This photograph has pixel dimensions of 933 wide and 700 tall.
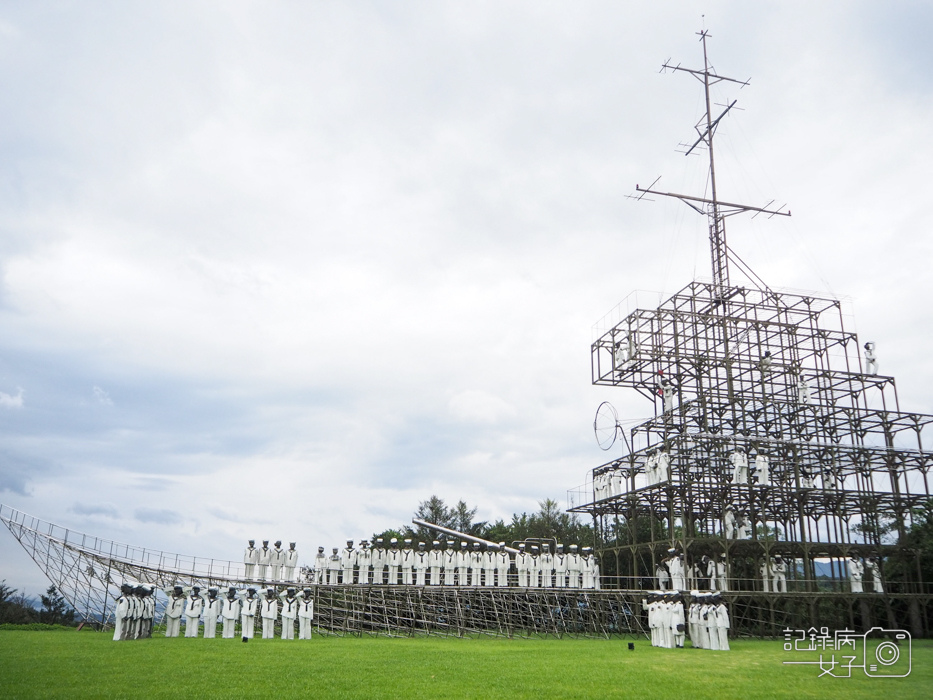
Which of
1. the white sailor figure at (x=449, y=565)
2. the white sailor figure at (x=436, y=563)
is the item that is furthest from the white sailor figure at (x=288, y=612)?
the white sailor figure at (x=449, y=565)

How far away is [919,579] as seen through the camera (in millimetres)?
32406

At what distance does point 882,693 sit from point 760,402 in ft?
81.5

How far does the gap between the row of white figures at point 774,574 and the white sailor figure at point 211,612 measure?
19472mm

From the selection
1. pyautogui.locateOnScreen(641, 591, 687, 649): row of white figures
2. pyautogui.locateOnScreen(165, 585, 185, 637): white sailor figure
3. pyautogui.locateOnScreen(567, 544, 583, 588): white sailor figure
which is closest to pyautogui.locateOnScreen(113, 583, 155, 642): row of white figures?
pyautogui.locateOnScreen(165, 585, 185, 637): white sailor figure

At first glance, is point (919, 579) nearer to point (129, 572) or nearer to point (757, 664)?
point (757, 664)

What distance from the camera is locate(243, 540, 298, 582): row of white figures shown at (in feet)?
93.3

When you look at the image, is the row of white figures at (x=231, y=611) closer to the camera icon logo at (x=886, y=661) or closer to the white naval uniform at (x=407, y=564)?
the white naval uniform at (x=407, y=564)

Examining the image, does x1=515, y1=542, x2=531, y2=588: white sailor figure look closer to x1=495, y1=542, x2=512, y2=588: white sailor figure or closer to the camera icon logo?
x1=495, y1=542, x2=512, y2=588: white sailor figure

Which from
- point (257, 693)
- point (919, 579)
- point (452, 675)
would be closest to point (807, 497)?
point (919, 579)

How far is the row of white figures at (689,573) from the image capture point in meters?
29.0

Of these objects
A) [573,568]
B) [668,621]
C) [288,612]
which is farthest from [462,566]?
[668,621]

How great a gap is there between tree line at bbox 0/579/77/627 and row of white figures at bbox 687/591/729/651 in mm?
23998

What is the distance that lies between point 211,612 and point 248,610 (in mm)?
1225

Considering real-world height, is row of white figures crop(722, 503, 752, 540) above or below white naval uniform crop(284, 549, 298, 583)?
above
